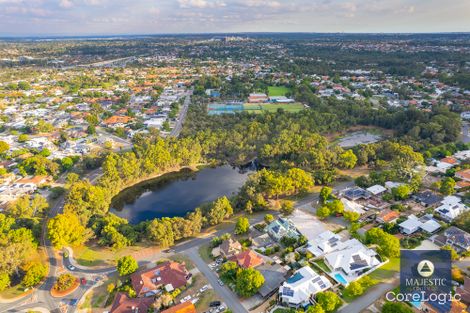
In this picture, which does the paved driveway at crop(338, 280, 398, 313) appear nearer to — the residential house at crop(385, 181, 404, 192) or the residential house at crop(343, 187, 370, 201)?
the residential house at crop(343, 187, 370, 201)

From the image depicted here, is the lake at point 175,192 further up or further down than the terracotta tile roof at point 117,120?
further down

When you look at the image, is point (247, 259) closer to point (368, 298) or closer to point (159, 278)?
point (159, 278)

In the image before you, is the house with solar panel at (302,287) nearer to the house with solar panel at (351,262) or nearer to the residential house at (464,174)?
the house with solar panel at (351,262)

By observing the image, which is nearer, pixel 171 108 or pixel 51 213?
pixel 51 213

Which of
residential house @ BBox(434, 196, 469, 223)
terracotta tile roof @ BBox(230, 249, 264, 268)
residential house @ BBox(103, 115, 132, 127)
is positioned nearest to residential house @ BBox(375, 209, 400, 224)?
residential house @ BBox(434, 196, 469, 223)

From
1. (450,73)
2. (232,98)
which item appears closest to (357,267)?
(232,98)

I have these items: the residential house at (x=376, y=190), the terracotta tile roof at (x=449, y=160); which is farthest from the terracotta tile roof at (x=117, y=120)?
the terracotta tile roof at (x=449, y=160)

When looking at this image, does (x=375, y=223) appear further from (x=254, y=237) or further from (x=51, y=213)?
(x=51, y=213)
